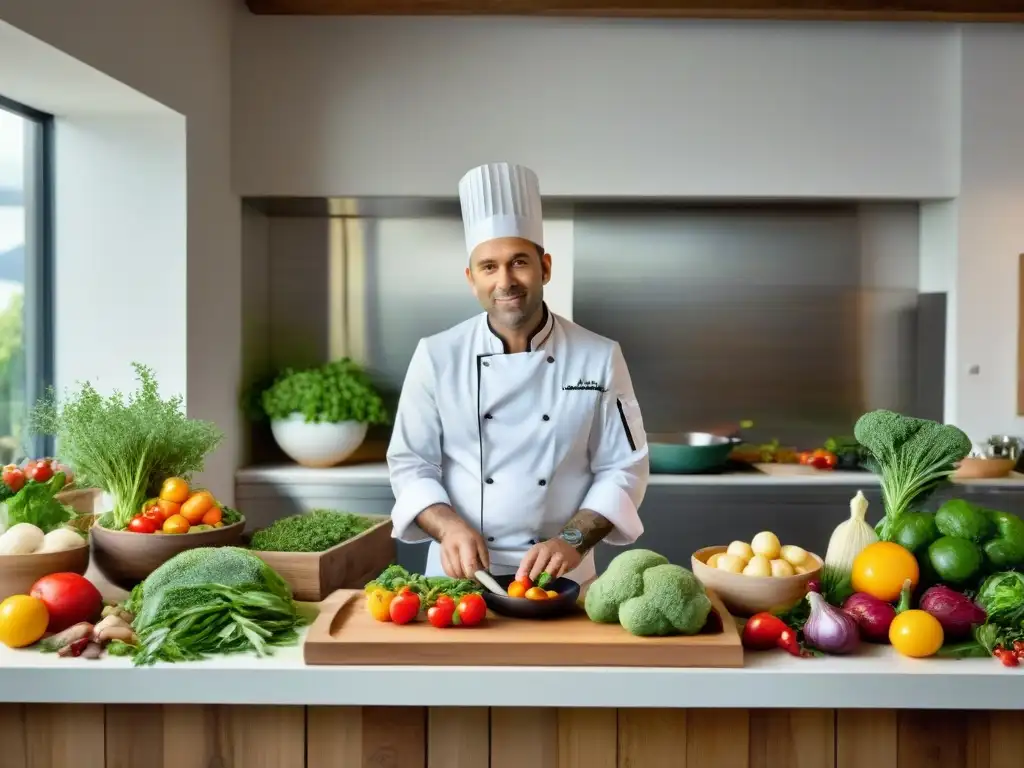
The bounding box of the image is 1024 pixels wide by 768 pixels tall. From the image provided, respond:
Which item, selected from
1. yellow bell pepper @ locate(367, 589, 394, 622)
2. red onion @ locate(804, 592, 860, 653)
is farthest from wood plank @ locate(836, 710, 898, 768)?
yellow bell pepper @ locate(367, 589, 394, 622)

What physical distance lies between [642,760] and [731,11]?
332cm

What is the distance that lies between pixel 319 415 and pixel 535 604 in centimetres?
256

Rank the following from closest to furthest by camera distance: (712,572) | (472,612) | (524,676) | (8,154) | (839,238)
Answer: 1. (524,676)
2. (472,612)
3. (712,572)
4. (8,154)
5. (839,238)

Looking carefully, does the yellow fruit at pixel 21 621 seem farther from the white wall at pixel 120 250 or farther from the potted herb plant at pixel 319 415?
the potted herb plant at pixel 319 415

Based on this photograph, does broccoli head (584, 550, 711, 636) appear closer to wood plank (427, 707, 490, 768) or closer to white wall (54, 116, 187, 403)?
wood plank (427, 707, 490, 768)

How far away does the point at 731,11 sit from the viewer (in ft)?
13.7

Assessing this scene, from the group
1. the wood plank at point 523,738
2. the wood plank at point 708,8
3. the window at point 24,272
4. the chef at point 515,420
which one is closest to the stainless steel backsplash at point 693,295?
the wood plank at point 708,8

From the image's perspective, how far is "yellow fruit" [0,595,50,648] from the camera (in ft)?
6.23

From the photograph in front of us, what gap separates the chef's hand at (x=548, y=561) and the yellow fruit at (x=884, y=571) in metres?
0.59

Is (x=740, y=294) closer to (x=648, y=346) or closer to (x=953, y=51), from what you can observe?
(x=648, y=346)

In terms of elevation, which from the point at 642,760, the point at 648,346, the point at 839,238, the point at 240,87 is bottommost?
the point at 642,760

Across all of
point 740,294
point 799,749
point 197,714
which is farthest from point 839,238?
point 197,714

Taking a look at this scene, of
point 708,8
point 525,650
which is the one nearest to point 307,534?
point 525,650

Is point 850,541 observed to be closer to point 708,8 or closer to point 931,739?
point 931,739
